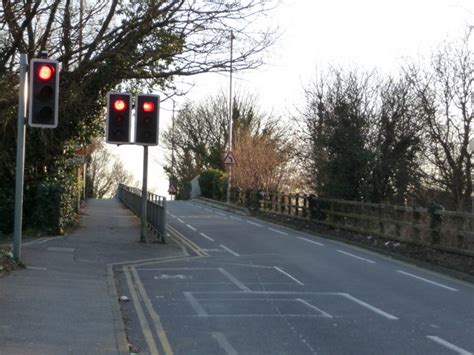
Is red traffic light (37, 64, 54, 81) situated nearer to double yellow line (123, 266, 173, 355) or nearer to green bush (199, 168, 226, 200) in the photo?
double yellow line (123, 266, 173, 355)

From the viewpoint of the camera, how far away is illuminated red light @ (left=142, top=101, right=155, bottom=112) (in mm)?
17422

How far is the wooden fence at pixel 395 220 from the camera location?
16.0 meters

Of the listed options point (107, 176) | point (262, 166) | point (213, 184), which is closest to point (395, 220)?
point (262, 166)

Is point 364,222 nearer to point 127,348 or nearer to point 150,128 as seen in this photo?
point 150,128

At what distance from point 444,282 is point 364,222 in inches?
342

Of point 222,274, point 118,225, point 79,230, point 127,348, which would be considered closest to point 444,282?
point 222,274

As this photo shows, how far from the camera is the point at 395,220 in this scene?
19.2 m

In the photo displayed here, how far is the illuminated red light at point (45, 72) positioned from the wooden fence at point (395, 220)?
9.91m

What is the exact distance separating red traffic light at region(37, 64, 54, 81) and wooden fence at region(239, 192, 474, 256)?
9.92 metres

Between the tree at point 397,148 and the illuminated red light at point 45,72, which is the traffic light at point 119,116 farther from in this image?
the tree at point 397,148

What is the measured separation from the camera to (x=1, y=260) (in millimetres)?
12328

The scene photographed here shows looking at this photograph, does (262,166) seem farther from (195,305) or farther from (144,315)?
(144,315)

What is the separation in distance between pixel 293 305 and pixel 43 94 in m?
6.04

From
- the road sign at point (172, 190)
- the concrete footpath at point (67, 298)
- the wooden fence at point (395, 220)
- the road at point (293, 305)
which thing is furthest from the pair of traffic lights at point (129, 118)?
the road sign at point (172, 190)
